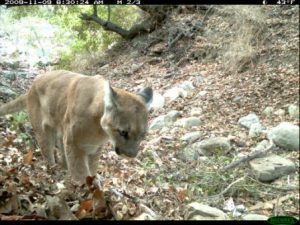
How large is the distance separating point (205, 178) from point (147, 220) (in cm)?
48

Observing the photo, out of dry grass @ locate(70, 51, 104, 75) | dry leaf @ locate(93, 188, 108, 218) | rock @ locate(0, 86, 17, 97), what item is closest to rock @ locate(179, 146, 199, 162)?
dry leaf @ locate(93, 188, 108, 218)

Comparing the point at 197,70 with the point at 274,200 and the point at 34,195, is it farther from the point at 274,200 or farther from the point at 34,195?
the point at 34,195

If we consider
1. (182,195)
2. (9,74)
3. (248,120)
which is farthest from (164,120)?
(9,74)

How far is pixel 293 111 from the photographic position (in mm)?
2891

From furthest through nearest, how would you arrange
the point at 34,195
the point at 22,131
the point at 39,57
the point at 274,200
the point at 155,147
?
the point at 22,131 → the point at 39,57 → the point at 155,147 → the point at 34,195 → the point at 274,200

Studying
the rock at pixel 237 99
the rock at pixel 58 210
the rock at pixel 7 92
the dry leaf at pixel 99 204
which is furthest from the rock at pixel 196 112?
the rock at pixel 7 92

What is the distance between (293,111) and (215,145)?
20.9 inches

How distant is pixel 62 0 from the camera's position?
3.29m

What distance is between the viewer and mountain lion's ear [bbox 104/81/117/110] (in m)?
3.65

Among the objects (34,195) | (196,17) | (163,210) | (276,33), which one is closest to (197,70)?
(196,17)

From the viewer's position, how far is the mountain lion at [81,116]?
373cm

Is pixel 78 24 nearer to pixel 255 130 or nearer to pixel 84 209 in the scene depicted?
pixel 84 209

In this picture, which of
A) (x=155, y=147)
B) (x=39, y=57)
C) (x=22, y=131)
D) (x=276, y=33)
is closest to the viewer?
(x=276, y=33)

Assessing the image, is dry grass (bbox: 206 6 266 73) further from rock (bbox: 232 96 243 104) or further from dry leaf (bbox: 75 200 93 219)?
dry leaf (bbox: 75 200 93 219)
